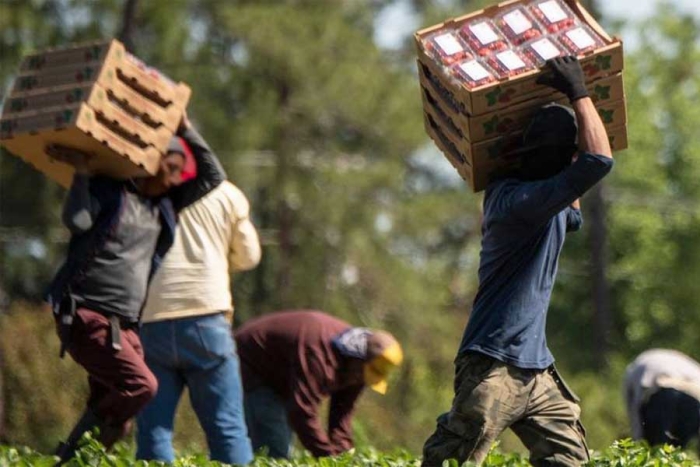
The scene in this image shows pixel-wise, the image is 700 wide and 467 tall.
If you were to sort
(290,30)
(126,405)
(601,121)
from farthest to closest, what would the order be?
(290,30) < (126,405) < (601,121)

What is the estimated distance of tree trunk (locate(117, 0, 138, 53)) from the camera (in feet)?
85.6

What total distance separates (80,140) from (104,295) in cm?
70

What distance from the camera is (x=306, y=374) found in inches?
388

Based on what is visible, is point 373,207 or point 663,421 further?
point 373,207

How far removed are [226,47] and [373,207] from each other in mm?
3269

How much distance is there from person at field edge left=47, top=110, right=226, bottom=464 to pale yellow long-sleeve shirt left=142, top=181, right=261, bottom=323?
58cm

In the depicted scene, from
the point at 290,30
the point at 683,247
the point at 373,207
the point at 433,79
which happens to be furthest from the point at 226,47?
the point at 433,79

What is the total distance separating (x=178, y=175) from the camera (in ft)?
29.9

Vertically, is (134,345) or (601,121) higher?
(601,121)

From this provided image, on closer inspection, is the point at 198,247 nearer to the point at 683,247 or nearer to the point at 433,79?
the point at 433,79

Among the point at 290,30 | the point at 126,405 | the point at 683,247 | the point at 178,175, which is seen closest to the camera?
the point at 126,405

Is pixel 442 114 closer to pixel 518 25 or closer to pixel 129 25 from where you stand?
pixel 518 25

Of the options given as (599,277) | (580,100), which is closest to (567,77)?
(580,100)

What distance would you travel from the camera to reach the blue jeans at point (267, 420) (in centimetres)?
1026
